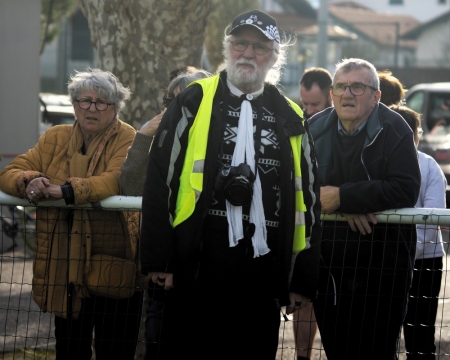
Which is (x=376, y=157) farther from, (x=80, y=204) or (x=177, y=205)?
(x=80, y=204)

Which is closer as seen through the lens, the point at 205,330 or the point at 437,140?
the point at 205,330

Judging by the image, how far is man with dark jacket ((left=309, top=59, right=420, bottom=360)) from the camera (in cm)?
429

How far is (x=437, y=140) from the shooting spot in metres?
15.8

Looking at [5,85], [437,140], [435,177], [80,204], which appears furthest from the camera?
[437,140]

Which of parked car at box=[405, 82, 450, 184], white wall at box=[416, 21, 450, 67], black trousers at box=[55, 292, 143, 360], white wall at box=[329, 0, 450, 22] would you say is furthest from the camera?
white wall at box=[329, 0, 450, 22]

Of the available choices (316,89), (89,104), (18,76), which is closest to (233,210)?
(89,104)

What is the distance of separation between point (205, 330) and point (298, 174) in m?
0.80

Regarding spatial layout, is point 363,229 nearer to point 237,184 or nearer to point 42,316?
point 237,184

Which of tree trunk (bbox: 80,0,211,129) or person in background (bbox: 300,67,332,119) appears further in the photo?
person in background (bbox: 300,67,332,119)

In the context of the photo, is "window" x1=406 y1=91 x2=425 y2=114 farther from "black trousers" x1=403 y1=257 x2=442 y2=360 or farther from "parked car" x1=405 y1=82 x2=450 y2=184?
"black trousers" x1=403 y1=257 x2=442 y2=360

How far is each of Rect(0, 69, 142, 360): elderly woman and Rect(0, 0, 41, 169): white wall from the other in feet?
20.3

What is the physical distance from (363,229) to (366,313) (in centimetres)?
47

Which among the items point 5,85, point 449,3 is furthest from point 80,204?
point 449,3

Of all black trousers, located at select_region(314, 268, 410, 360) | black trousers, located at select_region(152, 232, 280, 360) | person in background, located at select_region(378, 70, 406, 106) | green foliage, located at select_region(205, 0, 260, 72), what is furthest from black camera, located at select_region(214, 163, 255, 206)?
green foliage, located at select_region(205, 0, 260, 72)
